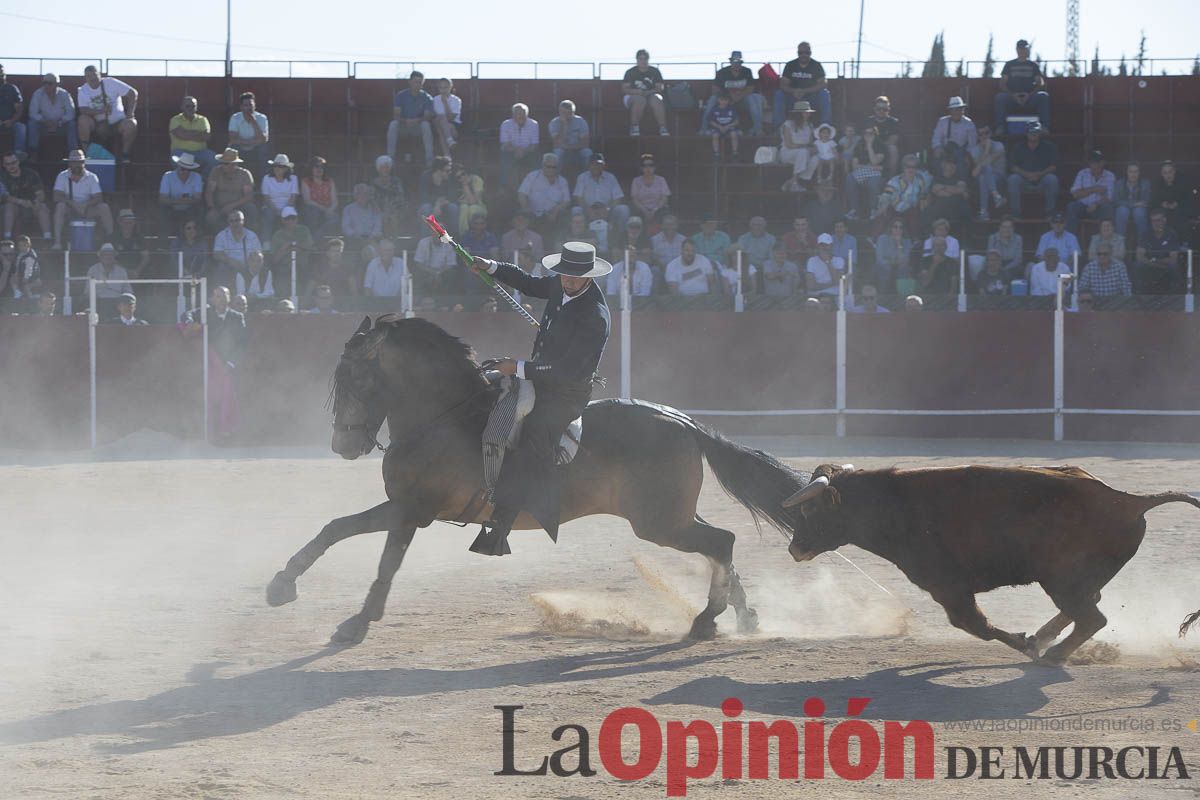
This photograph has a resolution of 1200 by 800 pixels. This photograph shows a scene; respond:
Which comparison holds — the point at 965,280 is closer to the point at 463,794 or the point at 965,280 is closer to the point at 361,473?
the point at 361,473

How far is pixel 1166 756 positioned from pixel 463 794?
2.27 meters

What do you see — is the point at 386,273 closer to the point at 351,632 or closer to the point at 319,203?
the point at 319,203

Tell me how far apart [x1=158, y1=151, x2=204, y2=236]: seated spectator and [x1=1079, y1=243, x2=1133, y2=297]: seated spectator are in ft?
33.0

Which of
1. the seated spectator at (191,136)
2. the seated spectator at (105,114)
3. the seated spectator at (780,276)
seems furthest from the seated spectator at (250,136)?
the seated spectator at (780,276)

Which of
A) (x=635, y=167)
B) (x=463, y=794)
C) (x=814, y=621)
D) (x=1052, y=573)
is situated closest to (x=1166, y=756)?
(x=1052, y=573)

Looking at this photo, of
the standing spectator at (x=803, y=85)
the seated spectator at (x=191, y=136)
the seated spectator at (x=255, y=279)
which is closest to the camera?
the seated spectator at (x=255, y=279)

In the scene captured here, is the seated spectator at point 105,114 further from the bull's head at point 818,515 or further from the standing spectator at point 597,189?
the bull's head at point 818,515

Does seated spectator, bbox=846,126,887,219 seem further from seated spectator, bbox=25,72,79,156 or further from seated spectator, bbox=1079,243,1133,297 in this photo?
seated spectator, bbox=25,72,79,156

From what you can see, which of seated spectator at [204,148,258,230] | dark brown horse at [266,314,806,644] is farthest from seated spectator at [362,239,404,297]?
dark brown horse at [266,314,806,644]

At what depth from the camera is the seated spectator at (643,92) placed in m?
19.4

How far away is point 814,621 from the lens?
7477mm

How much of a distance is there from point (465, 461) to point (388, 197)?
10.9 meters

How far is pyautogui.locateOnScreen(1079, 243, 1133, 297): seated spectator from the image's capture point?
16.6m

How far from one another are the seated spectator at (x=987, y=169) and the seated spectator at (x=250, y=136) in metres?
8.67
